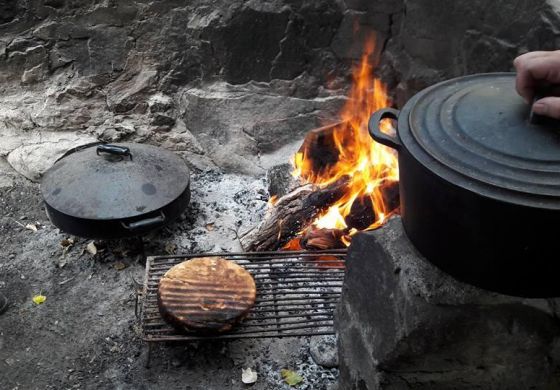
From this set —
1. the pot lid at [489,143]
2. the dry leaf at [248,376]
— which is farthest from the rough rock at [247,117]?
the pot lid at [489,143]

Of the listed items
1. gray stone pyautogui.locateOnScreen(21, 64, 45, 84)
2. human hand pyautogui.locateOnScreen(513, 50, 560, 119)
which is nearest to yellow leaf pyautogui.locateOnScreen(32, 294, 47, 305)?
gray stone pyautogui.locateOnScreen(21, 64, 45, 84)

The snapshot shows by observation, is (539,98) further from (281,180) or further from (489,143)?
(281,180)

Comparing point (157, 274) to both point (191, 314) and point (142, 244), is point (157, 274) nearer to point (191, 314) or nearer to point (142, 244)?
point (142, 244)

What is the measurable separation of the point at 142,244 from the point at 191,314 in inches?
36.0

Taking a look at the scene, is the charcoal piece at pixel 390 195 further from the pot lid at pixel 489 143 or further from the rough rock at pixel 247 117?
the pot lid at pixel 489 143

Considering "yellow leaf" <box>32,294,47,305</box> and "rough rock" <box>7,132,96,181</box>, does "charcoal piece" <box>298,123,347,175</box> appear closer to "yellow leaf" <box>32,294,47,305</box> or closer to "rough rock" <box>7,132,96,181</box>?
"rough rock" <box>7,132,96,181</box>

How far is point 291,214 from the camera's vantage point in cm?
316

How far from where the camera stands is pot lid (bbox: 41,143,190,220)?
2797mm

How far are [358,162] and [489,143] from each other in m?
2.12

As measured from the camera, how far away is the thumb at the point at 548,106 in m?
1.40

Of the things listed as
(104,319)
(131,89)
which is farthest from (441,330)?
(131,89)

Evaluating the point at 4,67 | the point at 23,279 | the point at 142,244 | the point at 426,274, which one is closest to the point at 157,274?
the point at 142,244

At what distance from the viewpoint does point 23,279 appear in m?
3.02

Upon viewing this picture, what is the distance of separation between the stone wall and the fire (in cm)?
10
